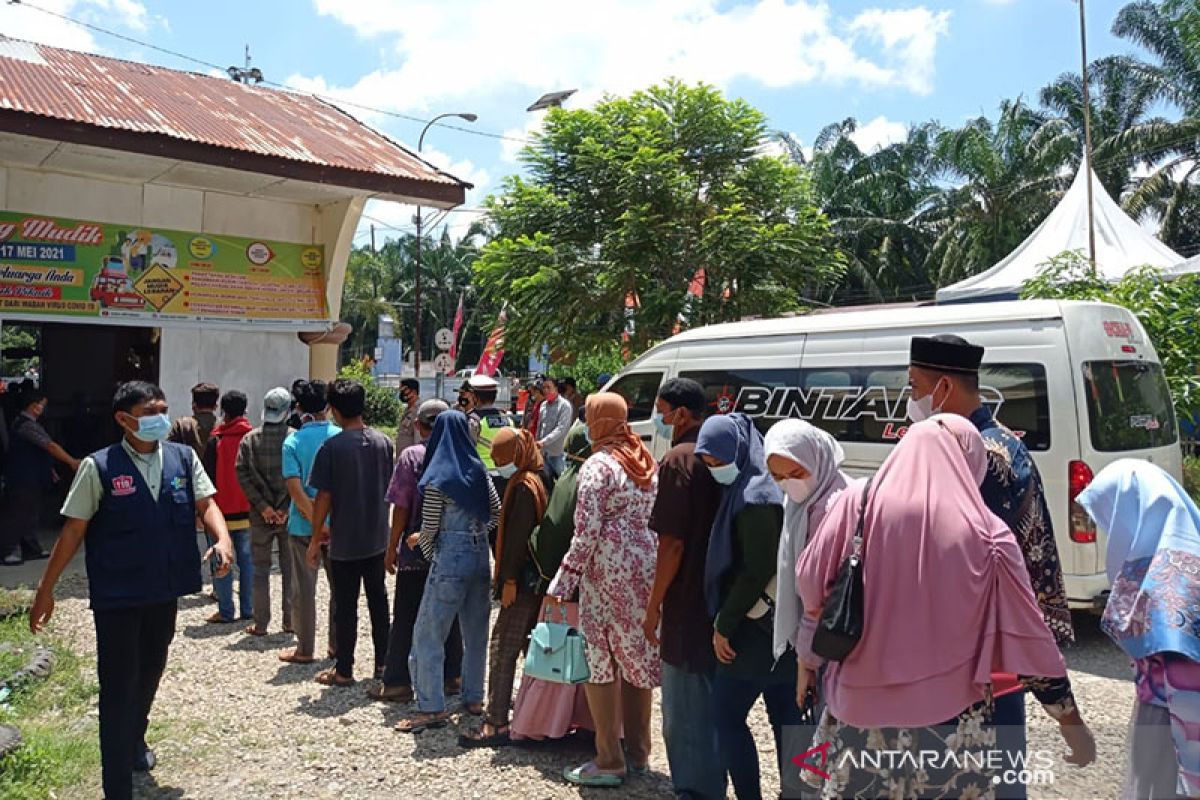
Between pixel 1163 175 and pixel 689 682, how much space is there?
2754cm

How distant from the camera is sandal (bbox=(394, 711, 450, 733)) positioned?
185 inches

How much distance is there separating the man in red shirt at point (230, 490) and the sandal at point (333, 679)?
153cm

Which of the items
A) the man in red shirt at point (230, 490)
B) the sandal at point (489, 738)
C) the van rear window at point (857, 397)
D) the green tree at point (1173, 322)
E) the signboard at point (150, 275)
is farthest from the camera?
the green tree at point (1173, 322)

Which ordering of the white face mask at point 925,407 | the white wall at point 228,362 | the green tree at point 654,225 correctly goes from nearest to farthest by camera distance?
the white face mask at point 925,407, the white wall at point 228,362, the green tree at point 654,225

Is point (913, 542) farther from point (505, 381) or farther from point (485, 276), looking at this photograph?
point (505, 381)

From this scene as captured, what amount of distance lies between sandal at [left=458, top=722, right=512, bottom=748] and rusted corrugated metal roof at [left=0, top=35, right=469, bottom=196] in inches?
279

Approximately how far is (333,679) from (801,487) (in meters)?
3.76

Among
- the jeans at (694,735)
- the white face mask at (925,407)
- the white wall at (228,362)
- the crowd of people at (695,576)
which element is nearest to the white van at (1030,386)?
the crowd of people at (695,576)

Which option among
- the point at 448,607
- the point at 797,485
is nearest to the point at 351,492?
the point at 448,607

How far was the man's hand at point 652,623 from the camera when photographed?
3557mm

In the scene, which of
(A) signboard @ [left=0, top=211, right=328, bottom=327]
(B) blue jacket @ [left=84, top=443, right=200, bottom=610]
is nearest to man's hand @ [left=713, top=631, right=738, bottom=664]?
(B) blue jacket @ [left=84, top=443, right=200, bottom=610]

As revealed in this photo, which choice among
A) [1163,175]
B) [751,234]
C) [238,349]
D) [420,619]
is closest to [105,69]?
[238,349]

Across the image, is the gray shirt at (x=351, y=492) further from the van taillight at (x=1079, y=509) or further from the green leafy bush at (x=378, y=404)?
the green leafy bush at (x=378, y=404)

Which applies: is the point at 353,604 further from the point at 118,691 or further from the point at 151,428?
the point at 151,428
